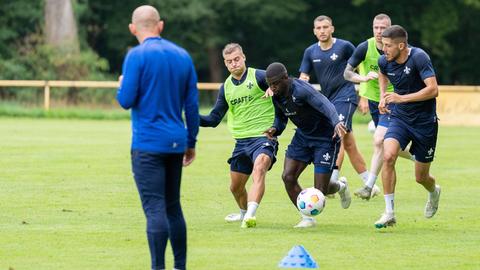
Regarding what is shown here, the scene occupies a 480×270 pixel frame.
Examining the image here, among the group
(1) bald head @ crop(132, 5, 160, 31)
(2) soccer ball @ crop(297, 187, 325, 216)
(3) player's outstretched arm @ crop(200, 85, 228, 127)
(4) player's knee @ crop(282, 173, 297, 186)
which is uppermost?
(1) bald head @ crop(132, 5, 160, 31)

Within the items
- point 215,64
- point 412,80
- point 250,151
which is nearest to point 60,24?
point 215,64

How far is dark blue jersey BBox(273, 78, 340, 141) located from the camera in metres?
11.9

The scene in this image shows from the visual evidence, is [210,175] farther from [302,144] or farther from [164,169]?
[164,169]

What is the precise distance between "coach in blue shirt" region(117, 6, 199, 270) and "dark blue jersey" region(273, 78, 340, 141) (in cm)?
317

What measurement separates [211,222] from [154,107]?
421 centimetres

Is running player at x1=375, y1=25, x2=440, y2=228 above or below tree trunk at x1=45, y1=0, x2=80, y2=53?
above

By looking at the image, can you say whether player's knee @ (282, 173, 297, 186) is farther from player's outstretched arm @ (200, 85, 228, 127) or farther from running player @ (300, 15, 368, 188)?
running player @ (300, 15, 368, 188)

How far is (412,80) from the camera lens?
1210 cm

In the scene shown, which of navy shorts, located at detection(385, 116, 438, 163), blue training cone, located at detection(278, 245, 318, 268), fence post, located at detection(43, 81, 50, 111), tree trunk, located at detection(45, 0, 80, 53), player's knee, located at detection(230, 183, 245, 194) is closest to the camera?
blue training cone, located at detection(278, 245, 318, 268)

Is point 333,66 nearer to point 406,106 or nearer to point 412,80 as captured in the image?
point 406,106

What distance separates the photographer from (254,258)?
10.1 meters

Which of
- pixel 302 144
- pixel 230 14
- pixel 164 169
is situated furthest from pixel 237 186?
pixel 230 14

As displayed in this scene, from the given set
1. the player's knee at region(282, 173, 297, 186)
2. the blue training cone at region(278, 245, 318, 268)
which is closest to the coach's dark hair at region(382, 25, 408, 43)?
the player's knee at region(282, 173, 297, 186)

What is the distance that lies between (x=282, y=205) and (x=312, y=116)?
242cm
